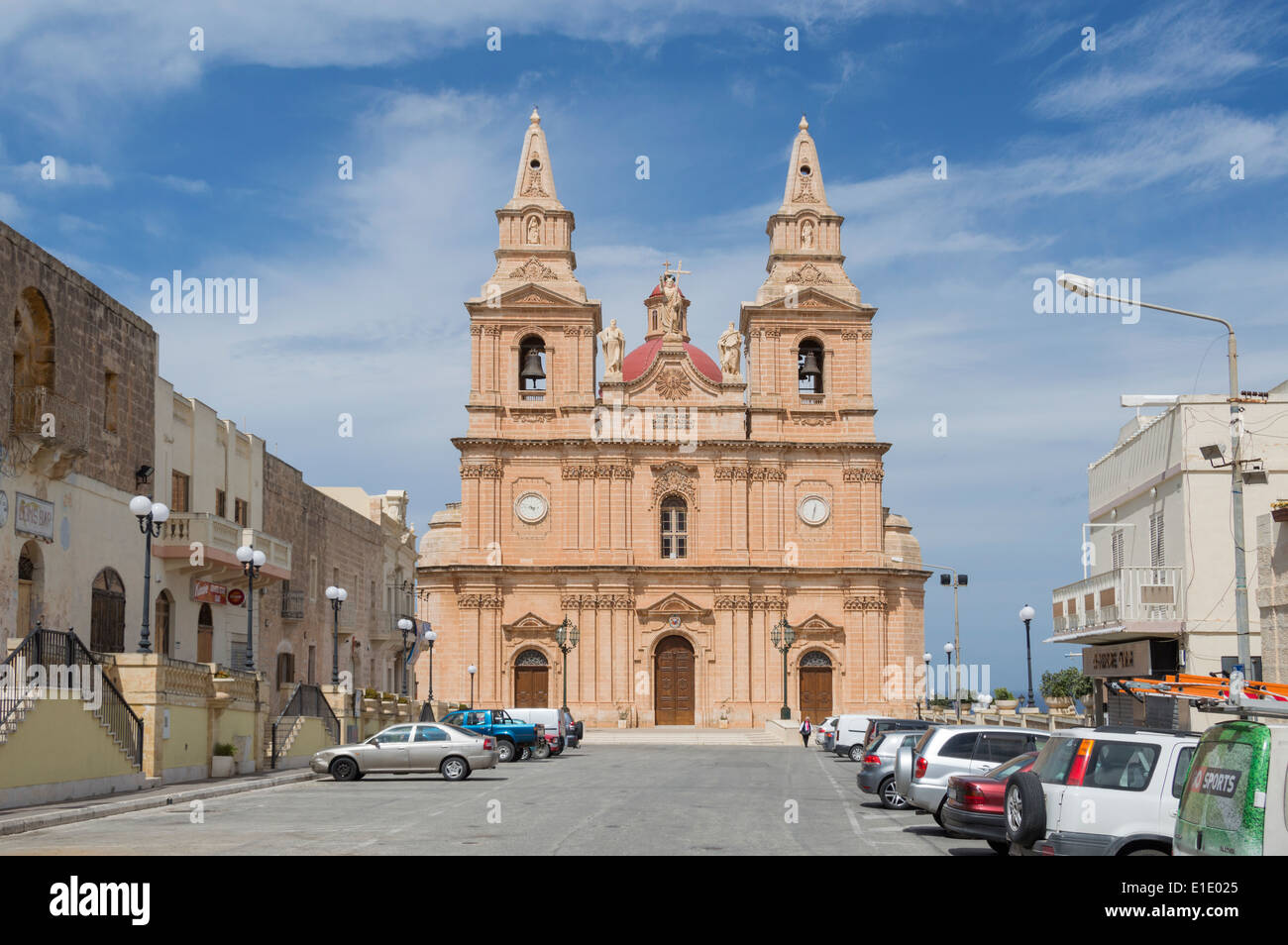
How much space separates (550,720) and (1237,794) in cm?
3658

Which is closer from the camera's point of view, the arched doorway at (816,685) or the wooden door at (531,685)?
the wooden door at (531,685)

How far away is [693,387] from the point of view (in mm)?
67812

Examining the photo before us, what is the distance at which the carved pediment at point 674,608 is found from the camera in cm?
6619

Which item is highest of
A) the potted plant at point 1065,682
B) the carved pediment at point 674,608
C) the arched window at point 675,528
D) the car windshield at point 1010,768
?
the arched window at point 675,528

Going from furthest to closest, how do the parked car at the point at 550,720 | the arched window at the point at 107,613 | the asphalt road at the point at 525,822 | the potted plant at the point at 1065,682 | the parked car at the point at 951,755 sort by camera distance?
1. the potted plant at the point at 1065,682
2. the parked car at the point at 550,720
3. the arched window at the point at 107,613
4. the parked car at the point at 951,755
5. the asphalt road at the point at 525,822

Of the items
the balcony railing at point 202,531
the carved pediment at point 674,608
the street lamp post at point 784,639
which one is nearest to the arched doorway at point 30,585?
the balcony railing at point 202,531

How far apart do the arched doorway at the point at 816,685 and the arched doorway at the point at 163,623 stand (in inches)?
1449

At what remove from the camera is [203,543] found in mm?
34188

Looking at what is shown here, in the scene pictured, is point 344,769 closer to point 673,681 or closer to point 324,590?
point 324,590

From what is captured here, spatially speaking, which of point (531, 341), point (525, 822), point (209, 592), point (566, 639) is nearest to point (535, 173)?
point (531, 341)

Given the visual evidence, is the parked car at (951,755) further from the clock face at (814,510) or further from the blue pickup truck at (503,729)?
the clock face at (814,510)
